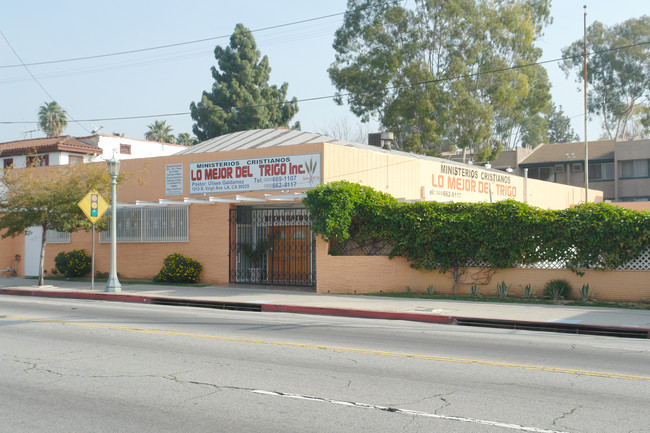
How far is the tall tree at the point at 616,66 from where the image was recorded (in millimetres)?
62250

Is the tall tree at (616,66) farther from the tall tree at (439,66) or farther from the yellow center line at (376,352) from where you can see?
the yellow center line at (376,352)

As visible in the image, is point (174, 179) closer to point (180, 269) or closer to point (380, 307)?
point (180, 269)

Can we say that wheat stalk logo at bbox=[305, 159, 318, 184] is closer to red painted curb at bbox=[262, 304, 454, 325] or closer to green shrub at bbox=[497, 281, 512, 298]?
red painted curb at bbox=[262, 304, 454, 325]

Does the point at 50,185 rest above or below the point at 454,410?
above

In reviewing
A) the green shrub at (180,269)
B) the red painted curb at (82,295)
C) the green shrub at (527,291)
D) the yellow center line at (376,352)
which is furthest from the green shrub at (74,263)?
the green shrub at (527,291)

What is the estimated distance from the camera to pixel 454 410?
23.0 ft

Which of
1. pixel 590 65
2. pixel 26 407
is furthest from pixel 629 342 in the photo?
pixel 590 65

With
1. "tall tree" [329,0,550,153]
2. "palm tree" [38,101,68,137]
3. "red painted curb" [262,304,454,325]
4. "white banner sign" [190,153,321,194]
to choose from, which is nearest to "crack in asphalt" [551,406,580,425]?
"red painted curb" [262,304,454,325]

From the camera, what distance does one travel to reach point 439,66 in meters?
47.7

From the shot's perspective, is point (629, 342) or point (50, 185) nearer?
point (629, 342)

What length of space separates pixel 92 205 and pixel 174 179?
4.39m

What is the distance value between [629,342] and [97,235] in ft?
71.0

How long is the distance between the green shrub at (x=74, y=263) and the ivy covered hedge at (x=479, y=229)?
38.0ft

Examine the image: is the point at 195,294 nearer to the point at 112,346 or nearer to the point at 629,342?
the point at 112,346
